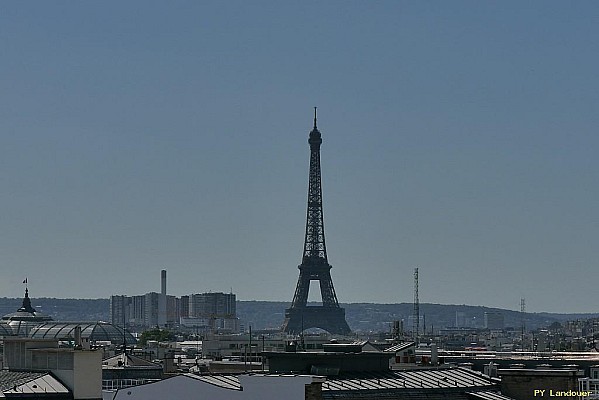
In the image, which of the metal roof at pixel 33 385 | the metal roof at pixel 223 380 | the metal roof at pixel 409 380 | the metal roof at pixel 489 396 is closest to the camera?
the metal roof at pixel 33 385

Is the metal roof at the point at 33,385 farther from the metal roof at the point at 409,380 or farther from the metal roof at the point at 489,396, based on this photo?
the metal roof at the point at 489,396

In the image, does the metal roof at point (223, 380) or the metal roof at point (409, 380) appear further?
the metal roof at point (409, 380)

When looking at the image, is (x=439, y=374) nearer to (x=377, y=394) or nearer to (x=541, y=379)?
(x=541, y=379)

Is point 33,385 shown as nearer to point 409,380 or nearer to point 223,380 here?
point 223,380

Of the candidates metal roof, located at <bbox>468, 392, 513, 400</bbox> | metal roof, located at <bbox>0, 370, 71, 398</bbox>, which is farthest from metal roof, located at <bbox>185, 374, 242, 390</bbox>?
metal roof, located at <bbox>468, 392, 513, 400</bbox>

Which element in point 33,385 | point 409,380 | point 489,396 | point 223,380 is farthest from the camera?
point 409,380

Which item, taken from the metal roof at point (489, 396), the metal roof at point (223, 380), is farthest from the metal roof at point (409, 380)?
the metal roof at point (223, 380)

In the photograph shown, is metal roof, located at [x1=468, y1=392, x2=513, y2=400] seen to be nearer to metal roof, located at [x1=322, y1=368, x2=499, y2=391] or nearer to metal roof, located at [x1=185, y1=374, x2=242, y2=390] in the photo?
metal roof, located at [x1=322, y1=368, x2=499, y2=391]

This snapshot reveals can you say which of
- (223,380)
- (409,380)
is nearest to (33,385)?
(223,380)

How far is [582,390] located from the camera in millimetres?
63406

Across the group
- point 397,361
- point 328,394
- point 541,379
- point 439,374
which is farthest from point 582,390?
point 397,361

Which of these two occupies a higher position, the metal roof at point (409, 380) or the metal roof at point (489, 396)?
the metal roof at point (409, 380)

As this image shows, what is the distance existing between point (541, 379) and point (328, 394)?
10.5 m

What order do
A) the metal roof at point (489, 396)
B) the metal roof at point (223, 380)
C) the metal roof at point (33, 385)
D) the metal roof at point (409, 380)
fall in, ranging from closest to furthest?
the metal roof at point (33, 385), the metal roof at point (223, 380), the metal roof at point (409, 380), the metal roof at point (489, 396)
